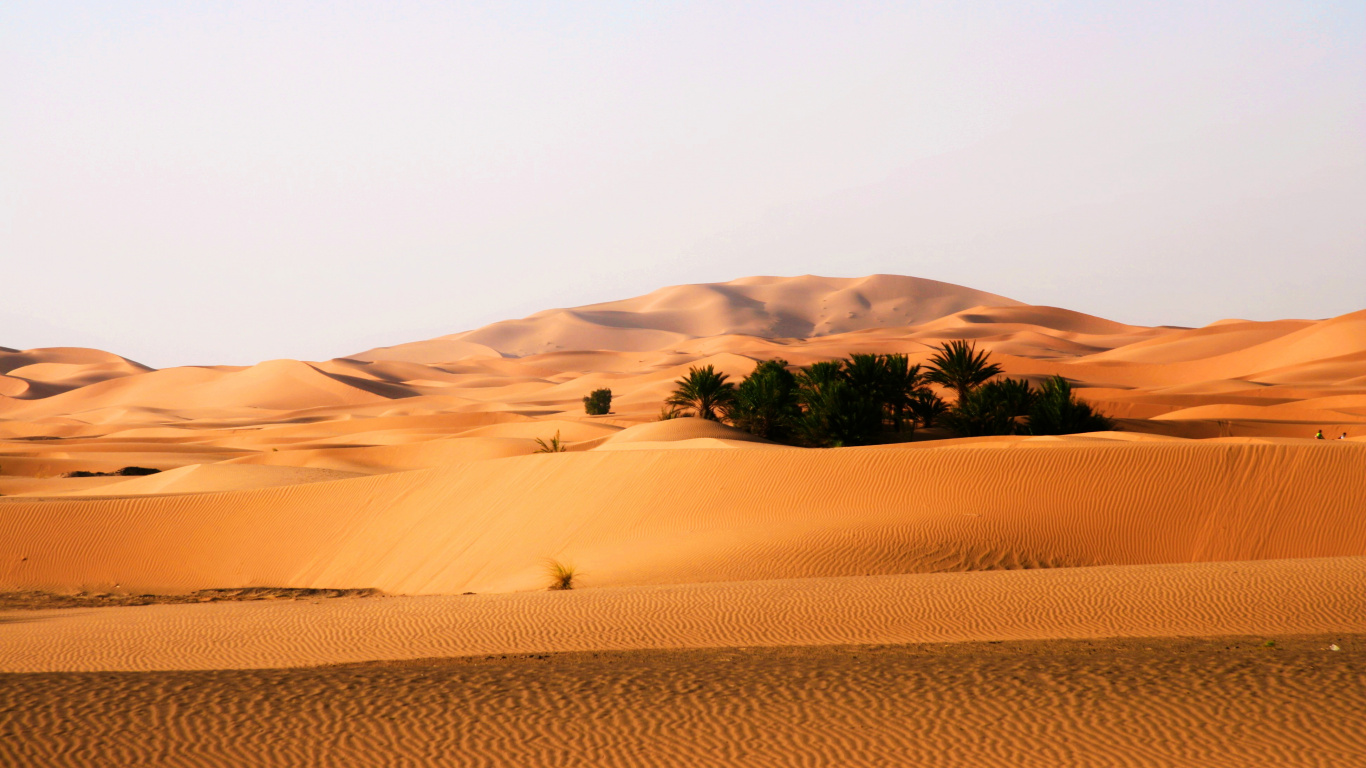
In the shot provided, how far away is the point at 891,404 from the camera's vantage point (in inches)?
1058

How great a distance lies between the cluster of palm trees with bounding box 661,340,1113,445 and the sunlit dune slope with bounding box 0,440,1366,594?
8.01 meters

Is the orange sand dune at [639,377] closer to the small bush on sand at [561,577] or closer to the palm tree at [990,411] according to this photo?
the palm tree at [990,411]

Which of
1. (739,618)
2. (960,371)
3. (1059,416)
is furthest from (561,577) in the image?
(960,371)

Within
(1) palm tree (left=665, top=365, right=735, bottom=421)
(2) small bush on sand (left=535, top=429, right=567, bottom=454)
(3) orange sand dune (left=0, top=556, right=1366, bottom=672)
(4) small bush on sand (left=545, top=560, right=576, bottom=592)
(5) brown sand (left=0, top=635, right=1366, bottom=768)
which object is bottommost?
(4) small bush on sand (left=545, top=560, right=576, bottom=592)

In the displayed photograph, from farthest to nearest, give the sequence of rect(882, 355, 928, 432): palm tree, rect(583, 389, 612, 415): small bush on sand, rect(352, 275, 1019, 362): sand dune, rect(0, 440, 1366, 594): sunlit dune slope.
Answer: rect(352, 275, 1019, 362): sand dune < rect(583, 389, 612, 415): small bush on sand < rect(882, 355, 928, 432): palm tree < rect(0, 440, 1366, 594): sunlit dune slope

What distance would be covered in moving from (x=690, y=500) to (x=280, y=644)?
8318mm

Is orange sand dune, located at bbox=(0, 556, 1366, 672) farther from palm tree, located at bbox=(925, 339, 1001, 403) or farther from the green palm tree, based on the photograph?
palm tree, located at bbox=(925, 339, 1001, 403)

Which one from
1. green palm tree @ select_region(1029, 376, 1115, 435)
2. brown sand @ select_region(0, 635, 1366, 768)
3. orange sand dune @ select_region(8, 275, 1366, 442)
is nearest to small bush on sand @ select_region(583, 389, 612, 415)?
orange sand dune @ select_region(8, 275, 1366, 442)

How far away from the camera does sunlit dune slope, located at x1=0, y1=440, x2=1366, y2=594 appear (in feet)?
42.1

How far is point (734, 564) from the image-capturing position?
11953 mm

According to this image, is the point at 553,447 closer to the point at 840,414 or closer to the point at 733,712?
the point at 840,414

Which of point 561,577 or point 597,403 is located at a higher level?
point 597,403

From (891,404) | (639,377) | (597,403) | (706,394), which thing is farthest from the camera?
(639,377)

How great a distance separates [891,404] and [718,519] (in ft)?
42.5
